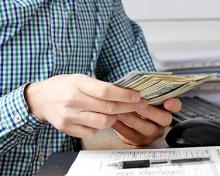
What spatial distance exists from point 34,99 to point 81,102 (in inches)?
4.2

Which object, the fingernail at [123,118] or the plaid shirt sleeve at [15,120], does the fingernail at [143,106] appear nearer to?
the fingernail at [123,118]

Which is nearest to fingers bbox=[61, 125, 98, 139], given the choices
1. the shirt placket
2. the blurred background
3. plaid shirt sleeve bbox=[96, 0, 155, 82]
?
the shirt placket

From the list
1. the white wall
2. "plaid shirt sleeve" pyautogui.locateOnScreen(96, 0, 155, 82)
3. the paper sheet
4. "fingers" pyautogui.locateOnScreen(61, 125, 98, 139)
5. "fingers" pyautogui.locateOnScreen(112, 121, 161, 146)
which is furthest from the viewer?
the white wall

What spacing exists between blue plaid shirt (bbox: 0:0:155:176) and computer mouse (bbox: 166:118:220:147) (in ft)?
0.74

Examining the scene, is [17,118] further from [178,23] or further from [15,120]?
[178,23]

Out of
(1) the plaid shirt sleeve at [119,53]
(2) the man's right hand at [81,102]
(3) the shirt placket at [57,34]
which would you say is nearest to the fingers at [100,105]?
(2) the man's right hand at [81,102]

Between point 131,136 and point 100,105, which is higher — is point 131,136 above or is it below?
below

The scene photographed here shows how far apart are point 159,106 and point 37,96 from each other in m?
0.22

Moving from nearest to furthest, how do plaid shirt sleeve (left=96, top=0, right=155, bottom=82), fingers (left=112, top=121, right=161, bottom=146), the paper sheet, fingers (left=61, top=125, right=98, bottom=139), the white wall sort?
the paper sheet
fingers (left=61, top=125, right=98, bottom=139)
fingers (left=112, top=121, right=161, bottom=146)
plaid shirt sleeve (left=96, top=0, right=155, bottom=82)
the white wall

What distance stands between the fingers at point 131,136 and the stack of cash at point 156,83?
3.9 inches

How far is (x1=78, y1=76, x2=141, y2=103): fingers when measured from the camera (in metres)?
0.58

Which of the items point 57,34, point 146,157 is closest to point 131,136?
point 146,157

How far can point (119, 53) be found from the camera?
103 centimetres

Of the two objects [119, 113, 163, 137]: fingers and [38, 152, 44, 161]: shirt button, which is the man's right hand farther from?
[38, 152, 44, 161]: shirt button
